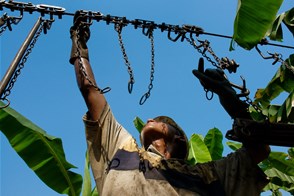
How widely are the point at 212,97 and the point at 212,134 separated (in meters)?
2.44

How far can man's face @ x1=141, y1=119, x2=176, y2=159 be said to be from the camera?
9.05 feet

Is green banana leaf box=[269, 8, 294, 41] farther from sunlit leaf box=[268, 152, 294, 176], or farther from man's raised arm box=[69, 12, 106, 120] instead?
man's raised arm box=[69, 12, 106, 120]

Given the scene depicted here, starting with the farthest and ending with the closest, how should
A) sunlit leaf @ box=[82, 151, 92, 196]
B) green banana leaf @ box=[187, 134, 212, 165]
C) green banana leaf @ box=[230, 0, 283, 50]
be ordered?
1. green banana leaf @ box=[187, 134, 212, 165]
2. sunlit leaf @ box=[82, 151, 92, 196]
3. green banana leaf @ box=[230, 0, 283, 50]

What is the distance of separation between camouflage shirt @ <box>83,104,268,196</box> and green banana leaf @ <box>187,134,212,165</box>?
6.68 ft

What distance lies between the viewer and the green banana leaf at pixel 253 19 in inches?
129

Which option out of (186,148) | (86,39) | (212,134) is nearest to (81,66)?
(86,39)

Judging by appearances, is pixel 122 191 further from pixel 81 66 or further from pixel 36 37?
pixel 36 37

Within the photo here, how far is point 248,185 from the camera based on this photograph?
2604 millimetres

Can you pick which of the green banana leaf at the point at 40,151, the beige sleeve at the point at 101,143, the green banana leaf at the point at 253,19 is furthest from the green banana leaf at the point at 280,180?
the beige sleeve at the point at 101,143

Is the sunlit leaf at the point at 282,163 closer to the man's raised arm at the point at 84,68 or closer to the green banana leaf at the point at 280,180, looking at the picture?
the green banana leaf at the point at 280,180

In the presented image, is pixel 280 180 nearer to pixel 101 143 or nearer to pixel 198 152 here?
pixel 198 152

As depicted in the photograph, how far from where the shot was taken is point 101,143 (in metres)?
2.54

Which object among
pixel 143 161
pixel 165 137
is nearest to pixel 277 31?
pixel 165 137

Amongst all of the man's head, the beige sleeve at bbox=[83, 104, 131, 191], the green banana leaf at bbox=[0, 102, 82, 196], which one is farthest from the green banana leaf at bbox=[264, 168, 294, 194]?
the beige sleeve at bbox=[83, 104, 131, 191]
